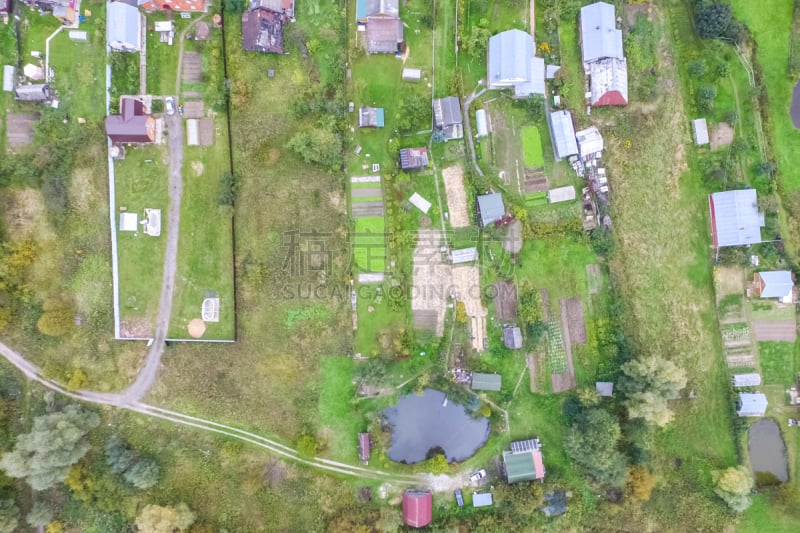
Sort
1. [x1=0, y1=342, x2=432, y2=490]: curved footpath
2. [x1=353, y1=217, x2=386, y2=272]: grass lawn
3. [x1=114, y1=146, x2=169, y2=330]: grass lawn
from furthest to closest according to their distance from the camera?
1. [x1=353, y1=217, x2=386, y2=272]: grass lawn
2. [x1=114, y1=146, x2=169, y2=330]: grass lawn
3. [x1=0, y1=342, x2=432, y2=490]: curved footpath

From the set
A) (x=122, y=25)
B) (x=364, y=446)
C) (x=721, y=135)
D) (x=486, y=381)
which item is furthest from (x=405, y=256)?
(x=122, y=25)

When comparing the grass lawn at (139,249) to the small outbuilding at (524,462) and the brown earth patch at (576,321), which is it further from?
the brown earth patch at (576,321)

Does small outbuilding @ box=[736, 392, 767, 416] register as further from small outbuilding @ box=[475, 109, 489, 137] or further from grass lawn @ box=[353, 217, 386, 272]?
grass lawn @ box=[353, 217, 386, 272]

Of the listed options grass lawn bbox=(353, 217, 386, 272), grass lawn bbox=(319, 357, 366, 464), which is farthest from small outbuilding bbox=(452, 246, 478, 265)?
grass lawn bbox=(319, 357, 366, 464)

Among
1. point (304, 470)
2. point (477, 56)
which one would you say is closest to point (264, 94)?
point (477, 56)

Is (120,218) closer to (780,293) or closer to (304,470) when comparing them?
(304,470)

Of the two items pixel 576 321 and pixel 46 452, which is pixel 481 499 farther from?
pixel 46 452
